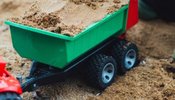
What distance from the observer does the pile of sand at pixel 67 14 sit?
3883 millimetres

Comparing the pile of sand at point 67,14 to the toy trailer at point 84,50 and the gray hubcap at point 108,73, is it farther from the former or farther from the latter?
the gray hubcap at point 108,73

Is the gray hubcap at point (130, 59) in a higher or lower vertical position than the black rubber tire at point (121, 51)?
lower

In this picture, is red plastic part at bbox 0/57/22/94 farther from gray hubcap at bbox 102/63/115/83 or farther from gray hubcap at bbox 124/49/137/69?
gray hubcap at bbox 124/49/137/69

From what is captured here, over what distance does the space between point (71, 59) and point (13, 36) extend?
0.63m

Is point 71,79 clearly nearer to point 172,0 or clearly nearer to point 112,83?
point 112,83

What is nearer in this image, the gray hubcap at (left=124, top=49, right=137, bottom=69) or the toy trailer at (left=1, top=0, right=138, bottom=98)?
the toy trailer at (left=1, top=0, right=138, bottom=98)

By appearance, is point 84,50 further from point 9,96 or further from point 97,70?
point 9,96

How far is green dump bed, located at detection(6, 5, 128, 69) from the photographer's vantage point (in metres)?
3.74

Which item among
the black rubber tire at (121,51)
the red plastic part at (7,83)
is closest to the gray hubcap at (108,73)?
the black rubber tire at (121,51)

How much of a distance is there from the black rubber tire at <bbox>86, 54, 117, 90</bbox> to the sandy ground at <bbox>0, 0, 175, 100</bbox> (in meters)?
0.09

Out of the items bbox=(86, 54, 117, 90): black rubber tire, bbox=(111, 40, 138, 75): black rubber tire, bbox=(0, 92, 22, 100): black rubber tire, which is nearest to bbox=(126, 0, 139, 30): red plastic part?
bbox=(111, 40, 138, 75): black rubber tire

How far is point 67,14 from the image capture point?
13.3 feet

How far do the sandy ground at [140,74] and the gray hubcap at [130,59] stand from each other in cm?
6

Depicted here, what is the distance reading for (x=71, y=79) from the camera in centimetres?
449
